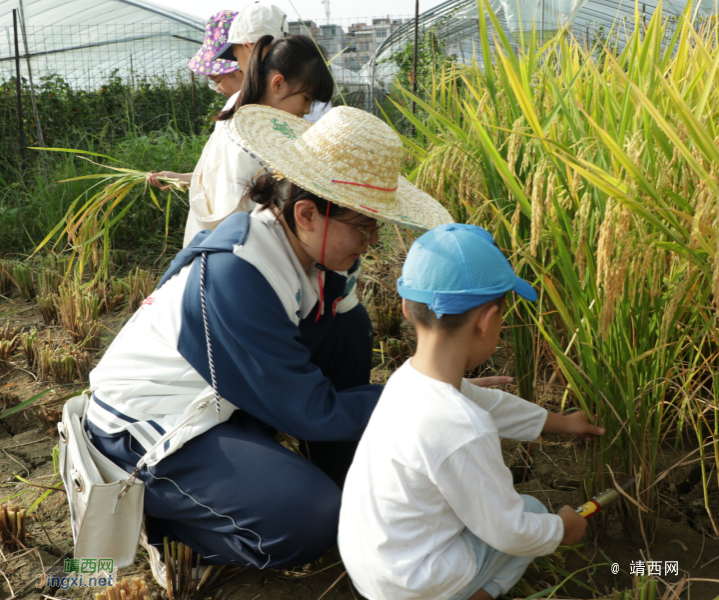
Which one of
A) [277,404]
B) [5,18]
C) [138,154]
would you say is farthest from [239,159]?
[5,18]

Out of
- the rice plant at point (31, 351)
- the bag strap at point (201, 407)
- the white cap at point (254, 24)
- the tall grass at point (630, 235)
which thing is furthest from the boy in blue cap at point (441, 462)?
the rice plant at point (31, 351)

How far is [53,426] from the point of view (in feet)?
7.78

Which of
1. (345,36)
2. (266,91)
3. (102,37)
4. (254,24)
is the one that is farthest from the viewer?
(345,36)

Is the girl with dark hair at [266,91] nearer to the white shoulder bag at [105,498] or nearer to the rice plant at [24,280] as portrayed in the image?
the white shoulder bag at [105,498]

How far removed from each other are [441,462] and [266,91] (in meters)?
1.68

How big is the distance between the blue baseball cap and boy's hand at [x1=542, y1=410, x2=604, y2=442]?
430 mm

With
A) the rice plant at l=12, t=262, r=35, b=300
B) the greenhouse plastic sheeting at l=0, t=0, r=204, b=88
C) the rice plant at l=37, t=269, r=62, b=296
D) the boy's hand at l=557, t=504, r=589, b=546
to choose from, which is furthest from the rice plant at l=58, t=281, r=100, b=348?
the greenhouse plastic sheeting at l=0, t=0, r=204, b=88

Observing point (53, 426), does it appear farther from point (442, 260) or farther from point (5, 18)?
point (5, 18)

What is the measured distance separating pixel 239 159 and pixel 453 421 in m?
1.38

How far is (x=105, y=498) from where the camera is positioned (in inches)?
59.4

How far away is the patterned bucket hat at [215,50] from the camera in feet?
8.86

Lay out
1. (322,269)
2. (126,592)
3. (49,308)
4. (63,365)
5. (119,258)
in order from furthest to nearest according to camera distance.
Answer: (119,258), (49,308), (63,365), (322,269), (126,592)

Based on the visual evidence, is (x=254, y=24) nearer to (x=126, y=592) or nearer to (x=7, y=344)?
(x=7, y=344)

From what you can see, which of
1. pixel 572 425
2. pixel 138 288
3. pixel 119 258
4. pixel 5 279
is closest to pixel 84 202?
pixel 119 258
